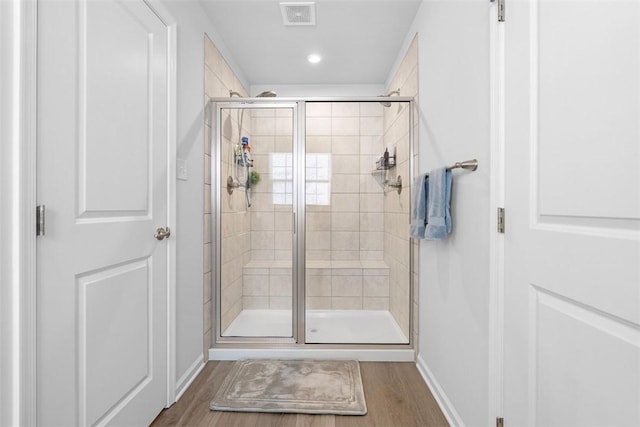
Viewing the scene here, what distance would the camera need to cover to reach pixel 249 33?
259 centimetres

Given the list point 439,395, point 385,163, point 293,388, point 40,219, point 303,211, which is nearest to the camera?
point 40,219

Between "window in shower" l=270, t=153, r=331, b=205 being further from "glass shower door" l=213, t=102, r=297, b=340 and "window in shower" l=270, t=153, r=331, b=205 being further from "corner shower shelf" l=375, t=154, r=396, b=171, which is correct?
"corner shower shelf" l=375, t=154, r=396, b=171

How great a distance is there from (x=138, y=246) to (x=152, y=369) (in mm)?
629

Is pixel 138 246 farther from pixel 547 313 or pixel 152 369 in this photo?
pixel 547 313

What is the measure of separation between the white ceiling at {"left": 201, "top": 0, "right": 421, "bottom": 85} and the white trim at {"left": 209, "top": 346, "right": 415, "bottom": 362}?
7.71 ft

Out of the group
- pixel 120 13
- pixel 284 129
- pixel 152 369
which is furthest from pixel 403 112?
pixel 152 369

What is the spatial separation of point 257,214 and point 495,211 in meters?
1.68

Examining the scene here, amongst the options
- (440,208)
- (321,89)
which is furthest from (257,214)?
(321,89)

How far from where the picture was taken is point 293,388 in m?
1.93

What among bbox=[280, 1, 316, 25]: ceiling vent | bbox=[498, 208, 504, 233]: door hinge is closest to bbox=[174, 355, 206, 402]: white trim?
bbox=[498, 208, 504, 233]: door hinge

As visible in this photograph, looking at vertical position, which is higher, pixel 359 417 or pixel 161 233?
pixel 161 233

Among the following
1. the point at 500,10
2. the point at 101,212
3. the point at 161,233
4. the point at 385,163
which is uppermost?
the point at 500,10

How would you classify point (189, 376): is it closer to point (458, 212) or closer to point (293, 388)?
point (293, 388)

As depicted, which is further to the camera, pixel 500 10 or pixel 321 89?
pixel 321 89
